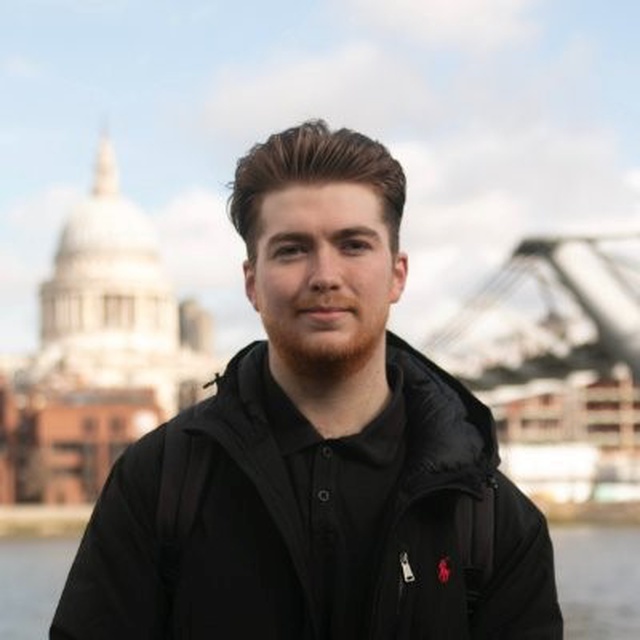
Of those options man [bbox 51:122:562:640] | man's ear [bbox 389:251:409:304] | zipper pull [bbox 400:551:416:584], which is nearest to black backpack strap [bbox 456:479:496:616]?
man [bbox 51:122:562:640]

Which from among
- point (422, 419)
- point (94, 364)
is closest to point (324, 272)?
point (422, 419)

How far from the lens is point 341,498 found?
3789mm

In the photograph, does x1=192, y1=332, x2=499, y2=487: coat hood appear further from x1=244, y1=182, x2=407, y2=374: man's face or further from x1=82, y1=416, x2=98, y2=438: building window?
x1=82, y1=416, x2=98, y2=438: building window

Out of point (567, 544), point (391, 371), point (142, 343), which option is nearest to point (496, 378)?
point (567, 544)

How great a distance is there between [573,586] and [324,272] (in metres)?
33.5

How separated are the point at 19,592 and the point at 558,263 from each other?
15.4 m

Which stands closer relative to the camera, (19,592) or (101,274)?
(19,592)

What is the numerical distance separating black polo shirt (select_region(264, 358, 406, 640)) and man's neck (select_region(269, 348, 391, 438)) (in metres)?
0.03

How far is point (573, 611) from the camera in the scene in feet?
95.9

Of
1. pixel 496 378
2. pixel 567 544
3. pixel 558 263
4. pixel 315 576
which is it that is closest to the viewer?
pixel 315 576

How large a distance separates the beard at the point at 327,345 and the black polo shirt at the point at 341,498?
0.09m

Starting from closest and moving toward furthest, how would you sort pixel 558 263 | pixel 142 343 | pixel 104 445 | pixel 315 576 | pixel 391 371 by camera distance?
1. pixel 315 576
2. pixel 391 371
3. pixel 558 263
4. pixel 104 445
5. pixel 142 343

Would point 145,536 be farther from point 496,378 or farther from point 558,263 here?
point 496,378

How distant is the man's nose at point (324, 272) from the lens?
377 centimetres
